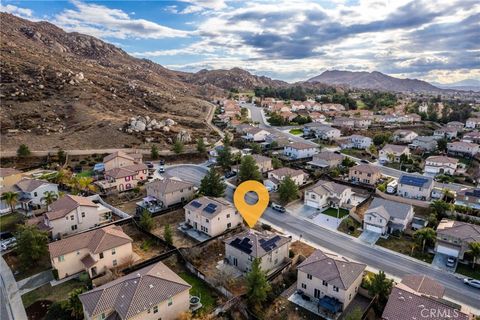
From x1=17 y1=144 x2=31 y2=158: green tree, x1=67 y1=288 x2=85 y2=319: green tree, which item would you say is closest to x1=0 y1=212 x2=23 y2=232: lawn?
x1=67 y1=288 x2=85 y2=319: green tree

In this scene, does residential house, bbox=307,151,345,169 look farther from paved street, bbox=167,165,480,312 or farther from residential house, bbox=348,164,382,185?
paved street, bbox=167,165,480,312

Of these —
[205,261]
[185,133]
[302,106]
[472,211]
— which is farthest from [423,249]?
[302,106]

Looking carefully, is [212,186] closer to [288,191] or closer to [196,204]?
[196,204]

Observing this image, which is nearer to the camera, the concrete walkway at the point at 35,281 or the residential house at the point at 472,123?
the concrete walkway at the point at 35,281

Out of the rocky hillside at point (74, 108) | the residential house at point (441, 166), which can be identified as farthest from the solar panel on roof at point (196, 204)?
the residential house at point (441, 166)

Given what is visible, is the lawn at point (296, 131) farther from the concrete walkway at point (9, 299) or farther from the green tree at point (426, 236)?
the concrete walkway at point (9, 299)

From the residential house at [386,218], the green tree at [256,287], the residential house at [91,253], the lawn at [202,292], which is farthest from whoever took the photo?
the residential house at [386,218]

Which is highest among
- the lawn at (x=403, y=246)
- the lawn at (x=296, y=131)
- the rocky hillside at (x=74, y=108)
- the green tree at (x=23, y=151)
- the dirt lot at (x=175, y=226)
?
the rocky hillside at (x=74, y=108)

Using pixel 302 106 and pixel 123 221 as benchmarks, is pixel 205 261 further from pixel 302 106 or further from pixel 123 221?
pixel 302 106
